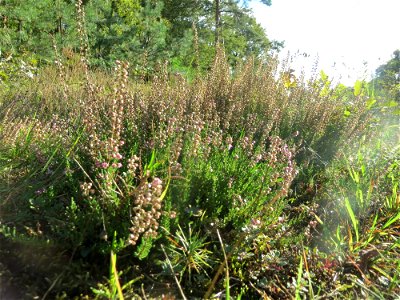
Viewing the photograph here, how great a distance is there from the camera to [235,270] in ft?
5.23

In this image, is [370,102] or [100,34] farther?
[100,34]

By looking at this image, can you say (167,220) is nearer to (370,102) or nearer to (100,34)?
(370,102)

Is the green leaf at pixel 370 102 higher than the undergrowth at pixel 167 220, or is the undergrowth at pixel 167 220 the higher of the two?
the green leaf at pixel 370 102

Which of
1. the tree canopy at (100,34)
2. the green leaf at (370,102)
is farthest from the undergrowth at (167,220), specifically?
the tree canopy at (100,34)

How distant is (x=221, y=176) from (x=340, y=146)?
164cm

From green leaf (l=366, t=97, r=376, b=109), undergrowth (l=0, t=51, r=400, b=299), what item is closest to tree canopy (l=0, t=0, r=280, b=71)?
green leaf (l=366, t=97, r=376, b=109)

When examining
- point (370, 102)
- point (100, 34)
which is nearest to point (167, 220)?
point (370, 102)

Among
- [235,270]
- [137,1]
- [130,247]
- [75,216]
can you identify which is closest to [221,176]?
[235,270]

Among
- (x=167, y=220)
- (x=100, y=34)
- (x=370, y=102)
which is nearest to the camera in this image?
(x=167, y=220)

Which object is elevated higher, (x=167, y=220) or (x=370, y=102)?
(x=370, y=102)

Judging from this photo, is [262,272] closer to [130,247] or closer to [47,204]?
[130,247]

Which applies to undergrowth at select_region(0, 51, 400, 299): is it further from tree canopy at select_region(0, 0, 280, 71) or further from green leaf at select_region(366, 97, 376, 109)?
tree canopy at select_region(0, 0, 280, 71)

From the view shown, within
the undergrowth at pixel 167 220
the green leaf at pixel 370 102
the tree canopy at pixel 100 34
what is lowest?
the undergrowth at pixel 167 220

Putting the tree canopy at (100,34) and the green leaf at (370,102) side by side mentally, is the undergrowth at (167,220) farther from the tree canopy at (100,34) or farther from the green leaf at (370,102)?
the tree canopy at (100,34)
